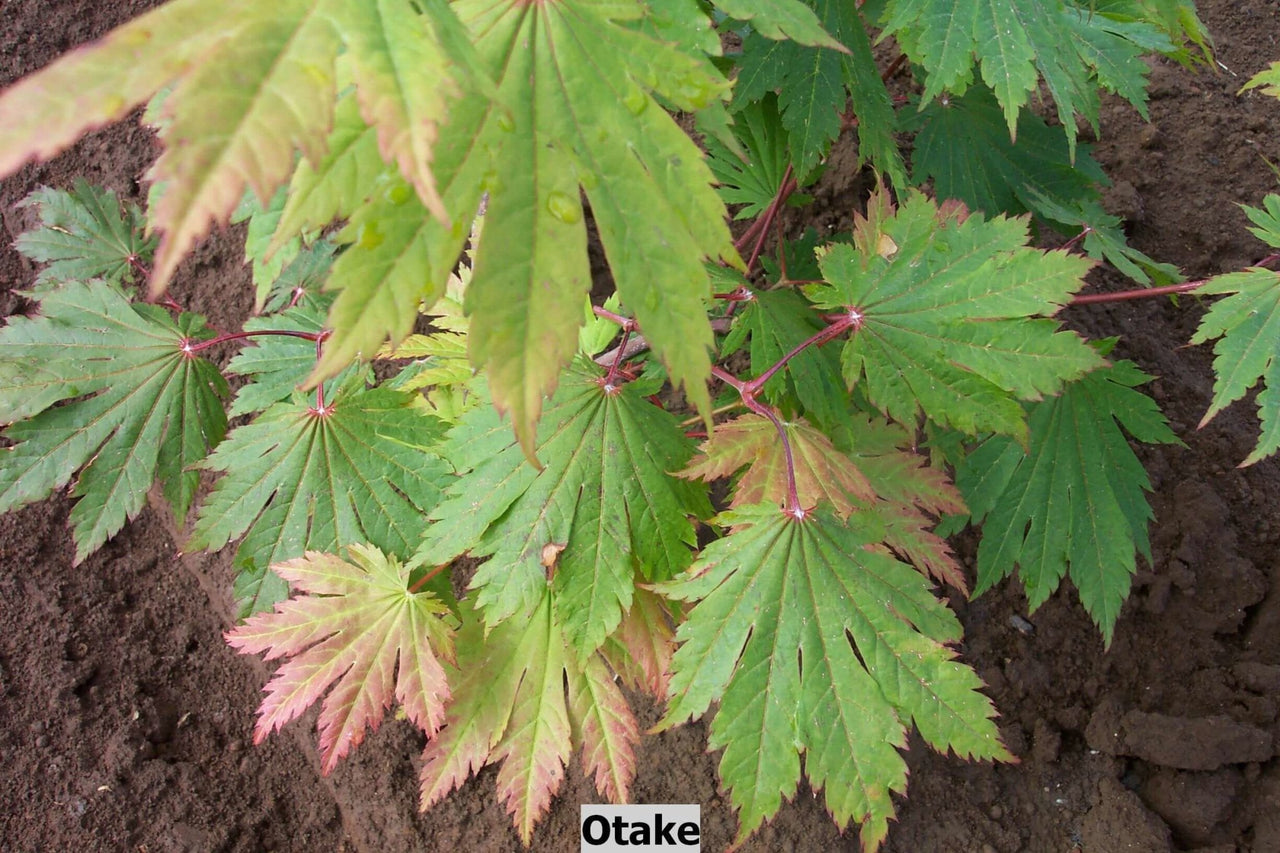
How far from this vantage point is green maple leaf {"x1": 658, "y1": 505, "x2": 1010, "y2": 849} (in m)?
1.01

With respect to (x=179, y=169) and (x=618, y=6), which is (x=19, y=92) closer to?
(x=179, y=169)

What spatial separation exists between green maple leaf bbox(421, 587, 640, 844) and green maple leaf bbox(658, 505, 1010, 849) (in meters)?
0.25

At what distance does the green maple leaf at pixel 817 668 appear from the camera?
3.32ft

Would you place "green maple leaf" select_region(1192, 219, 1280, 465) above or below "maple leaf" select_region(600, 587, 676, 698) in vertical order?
above

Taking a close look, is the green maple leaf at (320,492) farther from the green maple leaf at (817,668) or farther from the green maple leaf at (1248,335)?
the green maple leaf at (1248,335)

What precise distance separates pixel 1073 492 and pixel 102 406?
168cm

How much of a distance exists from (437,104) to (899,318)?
0.72 meters

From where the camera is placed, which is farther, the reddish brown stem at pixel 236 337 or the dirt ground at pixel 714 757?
the dirt ground at pixel 714 757

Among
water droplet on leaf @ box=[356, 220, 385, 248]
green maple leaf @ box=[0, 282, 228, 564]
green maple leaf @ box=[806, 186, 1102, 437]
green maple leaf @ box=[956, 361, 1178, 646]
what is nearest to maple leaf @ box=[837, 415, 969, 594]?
green maple leaf @ box=[806, 186, 1102, 437]

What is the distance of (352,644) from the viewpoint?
3.92ft

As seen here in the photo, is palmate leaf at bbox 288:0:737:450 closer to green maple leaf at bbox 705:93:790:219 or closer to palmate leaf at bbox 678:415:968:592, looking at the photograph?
palmate leaf at bbox 678:415:968:592

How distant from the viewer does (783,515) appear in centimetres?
106

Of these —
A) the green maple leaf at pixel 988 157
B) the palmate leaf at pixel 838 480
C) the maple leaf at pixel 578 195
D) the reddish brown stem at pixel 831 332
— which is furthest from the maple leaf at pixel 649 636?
the green maple leaf at pixel 988 157

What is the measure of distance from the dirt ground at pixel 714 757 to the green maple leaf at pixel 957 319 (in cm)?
108
